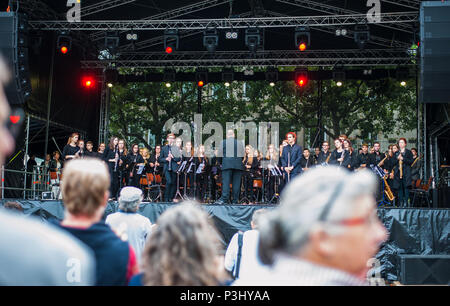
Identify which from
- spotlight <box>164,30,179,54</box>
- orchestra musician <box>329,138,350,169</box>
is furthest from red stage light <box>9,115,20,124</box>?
orchestra musician <box>329,138,350,169</box>

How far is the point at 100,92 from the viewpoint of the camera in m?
18.6

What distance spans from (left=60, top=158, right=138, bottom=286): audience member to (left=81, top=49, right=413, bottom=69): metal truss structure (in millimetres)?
14595

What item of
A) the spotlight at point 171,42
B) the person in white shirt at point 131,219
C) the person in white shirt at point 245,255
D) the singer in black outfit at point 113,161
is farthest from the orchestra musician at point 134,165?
the person in white shirt at point 131,219

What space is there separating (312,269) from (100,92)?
1819 centimetres

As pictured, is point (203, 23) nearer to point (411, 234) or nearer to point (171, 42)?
point (171, 42)

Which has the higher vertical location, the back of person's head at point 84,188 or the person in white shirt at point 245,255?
the back of person's head at point 84,188

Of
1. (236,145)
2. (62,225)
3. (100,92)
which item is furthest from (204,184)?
(62,225)

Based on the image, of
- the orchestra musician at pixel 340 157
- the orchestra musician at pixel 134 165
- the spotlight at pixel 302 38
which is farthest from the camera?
the orchestra musician at pixel 134 165

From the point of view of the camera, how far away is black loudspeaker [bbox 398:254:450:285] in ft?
27.3

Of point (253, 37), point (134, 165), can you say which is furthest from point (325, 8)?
point (134, 165)

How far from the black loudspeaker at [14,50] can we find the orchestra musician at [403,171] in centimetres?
995

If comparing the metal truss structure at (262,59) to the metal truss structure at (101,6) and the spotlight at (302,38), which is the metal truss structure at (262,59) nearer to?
the metal truss structure at (101,6)

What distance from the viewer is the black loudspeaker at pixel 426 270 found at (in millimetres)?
8328

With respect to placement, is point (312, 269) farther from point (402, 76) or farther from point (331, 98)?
point (331, 98)
